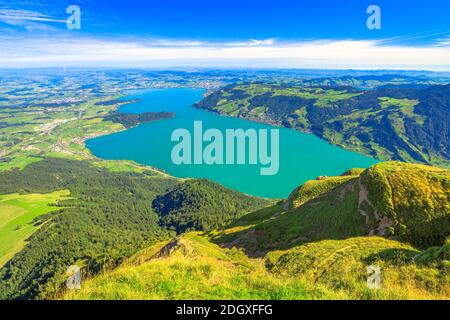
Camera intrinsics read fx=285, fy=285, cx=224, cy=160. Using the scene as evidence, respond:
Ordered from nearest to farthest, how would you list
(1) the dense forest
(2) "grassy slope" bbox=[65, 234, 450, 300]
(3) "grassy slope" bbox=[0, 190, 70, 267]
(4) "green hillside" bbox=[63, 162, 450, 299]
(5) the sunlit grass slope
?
(2) "grassy slope" bbox=[65, 234, 450, 300] < (5) the sunlit grass slope < (4) "green hillside" bbox=[63, 162, 450, 299] < (3) "grassy slope" bbox=[0, 190, 70, 267] < (1) the dense forest

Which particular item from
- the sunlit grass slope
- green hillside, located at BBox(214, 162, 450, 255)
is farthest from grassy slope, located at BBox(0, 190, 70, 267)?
the sunlit grass slope

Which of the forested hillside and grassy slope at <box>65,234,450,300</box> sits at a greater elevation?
grassy slope at <box>65,234,450,300</box>

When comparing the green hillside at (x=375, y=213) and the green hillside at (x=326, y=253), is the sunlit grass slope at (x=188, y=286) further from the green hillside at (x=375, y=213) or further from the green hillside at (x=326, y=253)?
the green hillside at (x=375, y=213)

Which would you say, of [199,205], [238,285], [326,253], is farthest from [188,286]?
[199,205]

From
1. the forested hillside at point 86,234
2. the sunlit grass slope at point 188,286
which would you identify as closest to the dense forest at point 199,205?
the forested hillside at point 86,234

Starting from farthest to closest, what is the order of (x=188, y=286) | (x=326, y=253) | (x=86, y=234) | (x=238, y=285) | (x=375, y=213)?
1. (x=86, y=234)
2. (x=375, y=213)
3. (x=326, y=253)
4. (x=238, y=285)
5. (x=188, y=286)

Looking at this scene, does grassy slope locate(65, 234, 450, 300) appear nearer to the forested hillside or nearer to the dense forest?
the forested hillside

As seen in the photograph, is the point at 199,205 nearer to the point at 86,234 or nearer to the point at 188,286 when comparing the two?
the point at 86,234

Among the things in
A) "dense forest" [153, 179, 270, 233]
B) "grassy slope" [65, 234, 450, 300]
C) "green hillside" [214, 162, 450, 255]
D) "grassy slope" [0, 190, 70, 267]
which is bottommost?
"grassy slope" [0, 190, 70, 267]
